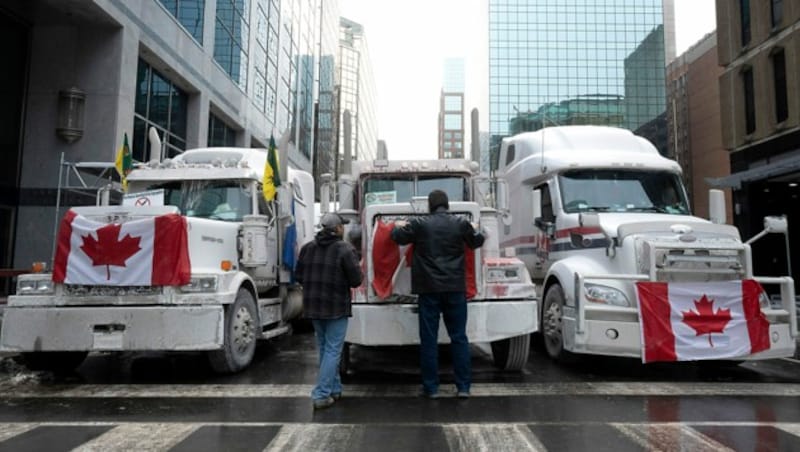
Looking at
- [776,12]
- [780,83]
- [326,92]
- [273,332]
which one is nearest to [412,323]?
[273,332]

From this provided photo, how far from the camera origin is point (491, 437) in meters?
4.28

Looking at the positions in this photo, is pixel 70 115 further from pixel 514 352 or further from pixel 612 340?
pixel 612 340

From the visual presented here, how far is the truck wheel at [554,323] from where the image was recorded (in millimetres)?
7362

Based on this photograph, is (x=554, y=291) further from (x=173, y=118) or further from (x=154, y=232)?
(x=173, y=118)

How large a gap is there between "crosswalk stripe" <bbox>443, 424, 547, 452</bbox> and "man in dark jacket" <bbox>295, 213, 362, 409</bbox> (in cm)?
131

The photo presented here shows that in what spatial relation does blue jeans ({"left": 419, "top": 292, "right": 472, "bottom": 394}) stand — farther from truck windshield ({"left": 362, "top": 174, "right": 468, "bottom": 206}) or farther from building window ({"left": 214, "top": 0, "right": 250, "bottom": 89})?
building window ({"left": 214, "top": 0, "right": 250, "bottom": 89})

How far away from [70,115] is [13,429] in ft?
41.0

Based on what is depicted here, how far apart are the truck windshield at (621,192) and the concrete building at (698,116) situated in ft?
216

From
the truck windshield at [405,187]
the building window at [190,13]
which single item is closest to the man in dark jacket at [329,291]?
the truck windshield at [405,187]

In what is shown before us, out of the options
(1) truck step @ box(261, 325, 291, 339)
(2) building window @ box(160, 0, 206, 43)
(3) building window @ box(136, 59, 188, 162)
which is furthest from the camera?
(2) building window @ box(160, 0, 206, 43)

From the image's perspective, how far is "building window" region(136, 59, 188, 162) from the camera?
57.7 feet

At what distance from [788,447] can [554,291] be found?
3690mm

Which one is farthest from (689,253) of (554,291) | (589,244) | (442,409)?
(442,409)

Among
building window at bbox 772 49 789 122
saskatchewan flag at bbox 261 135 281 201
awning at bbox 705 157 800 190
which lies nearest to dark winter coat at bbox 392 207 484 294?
saskatchewan flag at bbox 261 135 281 201
